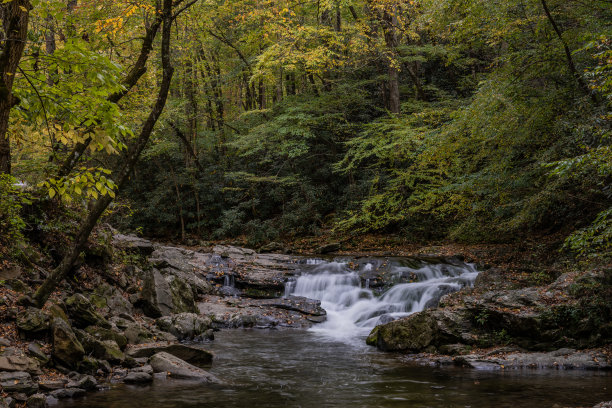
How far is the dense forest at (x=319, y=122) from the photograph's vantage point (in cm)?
601

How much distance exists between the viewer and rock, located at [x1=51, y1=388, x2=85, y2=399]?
5844 mm

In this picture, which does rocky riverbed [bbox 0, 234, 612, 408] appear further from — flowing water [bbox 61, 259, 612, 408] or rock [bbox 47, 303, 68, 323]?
flowing water [bbox 61, 259, 612, 408]

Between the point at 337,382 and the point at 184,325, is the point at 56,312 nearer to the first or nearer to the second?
the point at 184,325

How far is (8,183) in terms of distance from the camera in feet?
Answer: 22.6

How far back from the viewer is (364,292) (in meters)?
13.7

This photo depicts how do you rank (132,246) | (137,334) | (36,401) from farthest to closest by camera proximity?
(132,246) → (137,334) → (36,401)

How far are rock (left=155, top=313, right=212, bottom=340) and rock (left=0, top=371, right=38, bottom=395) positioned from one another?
4.27m

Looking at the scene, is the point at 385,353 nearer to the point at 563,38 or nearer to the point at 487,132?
the point at 487,132

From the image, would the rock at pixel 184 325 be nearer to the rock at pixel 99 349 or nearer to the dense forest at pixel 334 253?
the dense forest at pixel 334 253

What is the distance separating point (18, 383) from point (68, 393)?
0.65m

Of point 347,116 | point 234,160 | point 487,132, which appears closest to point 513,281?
point 487,132

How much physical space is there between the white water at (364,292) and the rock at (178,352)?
375 cm

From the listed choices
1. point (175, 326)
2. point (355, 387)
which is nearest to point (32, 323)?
point (175, 326)

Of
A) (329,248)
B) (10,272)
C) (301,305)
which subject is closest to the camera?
(10,272)
